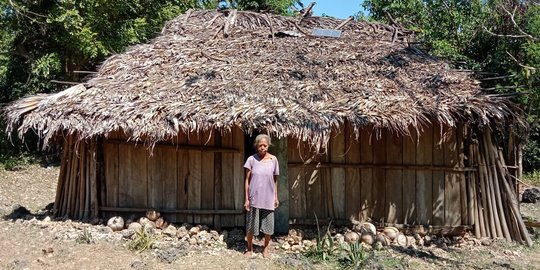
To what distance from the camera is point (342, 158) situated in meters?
7.03

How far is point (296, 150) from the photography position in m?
6.93

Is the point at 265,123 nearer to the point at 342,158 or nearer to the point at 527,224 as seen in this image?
the point at 342,158

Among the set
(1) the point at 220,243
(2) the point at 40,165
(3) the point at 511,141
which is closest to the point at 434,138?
(3) the point at 511,141

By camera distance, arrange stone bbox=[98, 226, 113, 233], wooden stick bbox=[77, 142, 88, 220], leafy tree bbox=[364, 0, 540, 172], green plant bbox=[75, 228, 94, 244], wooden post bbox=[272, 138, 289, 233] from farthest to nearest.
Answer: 1. leafy tree bbox=[364, 0, 540, 172]
2. wooden stick bbox=[77, 142, 88, 220]
3. wooden post bbox=[272, 138, 289, 233]
4. stone bbox=[98, 226, 113, 233]
5. green plant bbox=[75, 228, 94, 244]

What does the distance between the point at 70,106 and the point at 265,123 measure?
2650 millimetres

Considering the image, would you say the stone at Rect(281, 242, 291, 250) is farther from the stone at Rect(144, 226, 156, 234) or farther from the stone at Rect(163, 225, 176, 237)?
the stone at Rect(144, 226, 156, 234)

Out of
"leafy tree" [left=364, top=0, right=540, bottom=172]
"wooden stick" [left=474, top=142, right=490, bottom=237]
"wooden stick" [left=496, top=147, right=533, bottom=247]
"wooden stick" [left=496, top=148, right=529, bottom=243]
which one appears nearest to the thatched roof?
"wooden stick" [left=474, top=142, right=490, bottom=237]

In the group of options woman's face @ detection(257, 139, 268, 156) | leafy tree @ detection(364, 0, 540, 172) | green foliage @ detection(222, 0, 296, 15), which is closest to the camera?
woman's face @ detection(257, 139, 268, 156)

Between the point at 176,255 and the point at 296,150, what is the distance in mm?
2184

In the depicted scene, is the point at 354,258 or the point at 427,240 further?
the point at 427,240

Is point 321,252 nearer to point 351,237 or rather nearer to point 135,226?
point 351,237

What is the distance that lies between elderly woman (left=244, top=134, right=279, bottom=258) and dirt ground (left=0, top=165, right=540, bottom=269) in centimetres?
37

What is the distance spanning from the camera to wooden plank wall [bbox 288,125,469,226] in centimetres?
700

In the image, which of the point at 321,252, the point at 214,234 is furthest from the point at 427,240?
the point at 214,234
